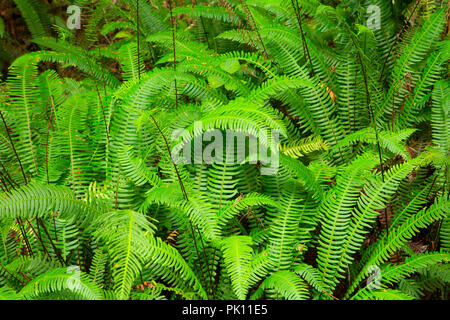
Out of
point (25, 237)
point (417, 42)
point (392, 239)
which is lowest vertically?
point (392, 239)

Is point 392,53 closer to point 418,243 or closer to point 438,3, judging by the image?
point 438,3

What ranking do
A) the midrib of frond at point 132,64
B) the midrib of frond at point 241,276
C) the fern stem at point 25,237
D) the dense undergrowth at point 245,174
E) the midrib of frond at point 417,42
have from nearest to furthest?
the midrib of frond at point 241,276
the dense undergrowth at point 245,174
the fern stem at point 25,237
the midrib of frond at point 417,42
the midrib of frond at point 132,64

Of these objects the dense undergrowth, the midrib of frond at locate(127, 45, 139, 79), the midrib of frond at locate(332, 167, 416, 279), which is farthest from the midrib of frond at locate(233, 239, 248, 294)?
the midrib of frond at locate(127, 45, 139, 79)

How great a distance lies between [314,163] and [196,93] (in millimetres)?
873

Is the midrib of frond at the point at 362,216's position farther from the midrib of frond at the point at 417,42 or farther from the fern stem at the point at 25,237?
the fern stem at the point at 25,237

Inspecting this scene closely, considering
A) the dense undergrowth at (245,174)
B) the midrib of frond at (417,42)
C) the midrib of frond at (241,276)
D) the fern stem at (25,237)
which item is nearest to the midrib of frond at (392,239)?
the dense undergrowth at (245,174)

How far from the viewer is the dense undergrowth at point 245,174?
1.92 m

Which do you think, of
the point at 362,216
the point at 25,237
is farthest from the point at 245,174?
the point at 25,237

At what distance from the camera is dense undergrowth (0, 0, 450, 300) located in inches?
75.5

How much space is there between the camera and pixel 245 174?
7.80 ft

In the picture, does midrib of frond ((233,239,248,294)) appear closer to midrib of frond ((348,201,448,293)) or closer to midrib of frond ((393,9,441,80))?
midrib of frond ((348,201,448,293))

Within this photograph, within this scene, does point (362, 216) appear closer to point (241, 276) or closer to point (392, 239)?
point (392, 239)

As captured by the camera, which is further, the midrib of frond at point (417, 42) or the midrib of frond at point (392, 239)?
the midrib of frond at point (417, 42)

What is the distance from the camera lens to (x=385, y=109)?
2639 mm
